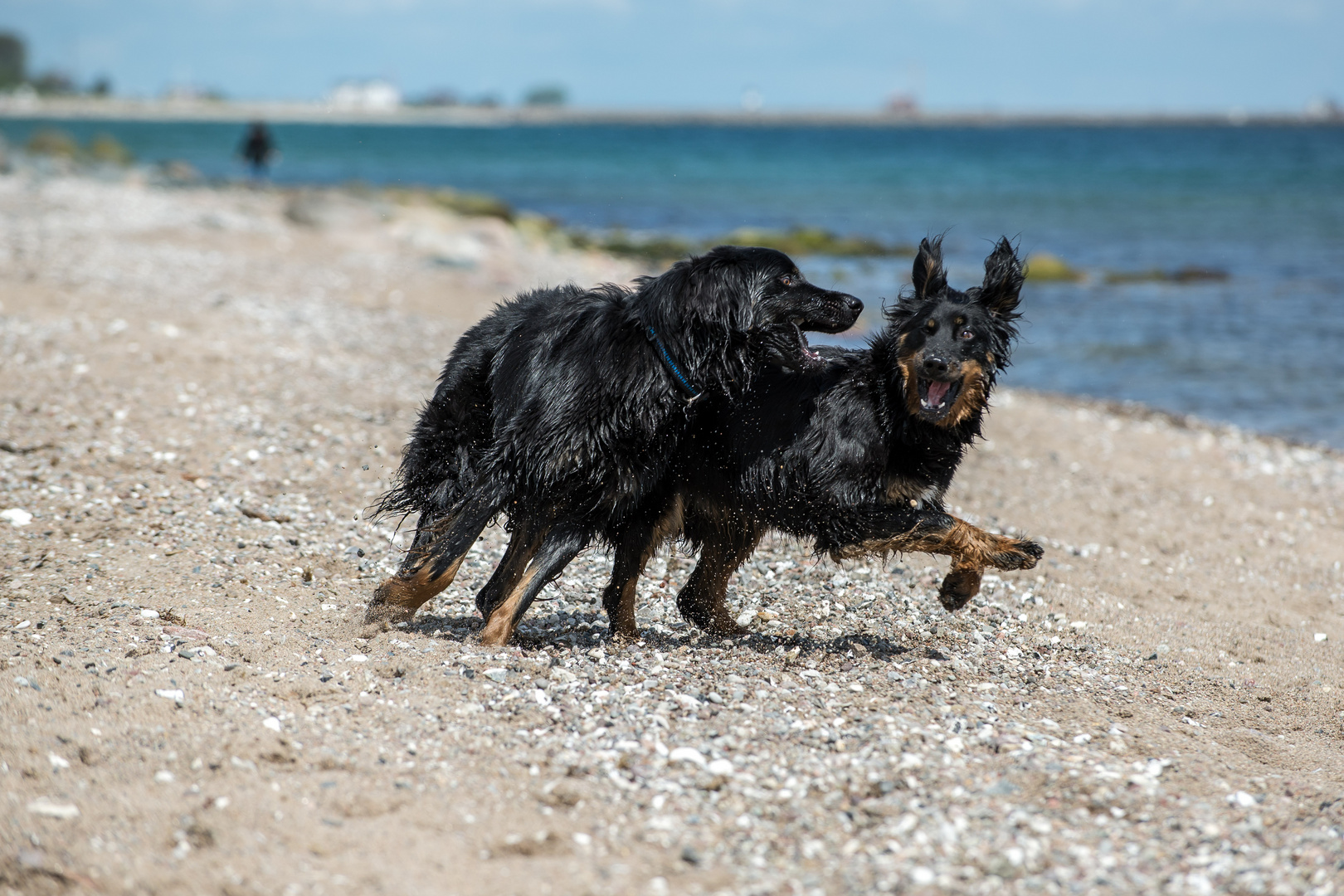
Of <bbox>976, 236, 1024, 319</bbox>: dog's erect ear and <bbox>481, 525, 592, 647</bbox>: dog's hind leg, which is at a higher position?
<bbox>976, 236, 1024, 319</bbox>: dog's erect ear

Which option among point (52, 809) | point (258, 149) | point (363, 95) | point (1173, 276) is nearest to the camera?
point (52, 809)

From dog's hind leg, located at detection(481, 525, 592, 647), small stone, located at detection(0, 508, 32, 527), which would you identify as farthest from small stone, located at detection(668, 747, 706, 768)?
small stone, located at detection(0, 508, 32, 527)

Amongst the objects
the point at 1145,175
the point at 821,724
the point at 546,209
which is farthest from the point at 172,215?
the point at 1145,175

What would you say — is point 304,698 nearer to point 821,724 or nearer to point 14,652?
point 14,652

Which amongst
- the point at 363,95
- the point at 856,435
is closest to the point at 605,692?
the point at 856,435

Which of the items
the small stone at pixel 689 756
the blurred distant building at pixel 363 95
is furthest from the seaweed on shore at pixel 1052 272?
the blurred distant building at pixel 363 95

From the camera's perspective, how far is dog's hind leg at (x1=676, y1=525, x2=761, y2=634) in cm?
602

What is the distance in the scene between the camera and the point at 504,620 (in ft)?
18.1

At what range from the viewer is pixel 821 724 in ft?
15.4

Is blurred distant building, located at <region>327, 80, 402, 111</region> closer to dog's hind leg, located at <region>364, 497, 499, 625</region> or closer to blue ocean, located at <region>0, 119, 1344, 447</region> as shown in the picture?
blue ocean, located at <region>0, 119, 1344, 447</region>

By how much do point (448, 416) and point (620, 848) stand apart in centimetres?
256

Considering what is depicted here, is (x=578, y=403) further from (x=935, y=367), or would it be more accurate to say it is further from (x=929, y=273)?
(x=929, y=273)

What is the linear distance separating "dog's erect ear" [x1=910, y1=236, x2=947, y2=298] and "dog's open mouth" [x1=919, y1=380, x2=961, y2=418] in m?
0.54

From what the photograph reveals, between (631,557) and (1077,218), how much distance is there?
3195cm
